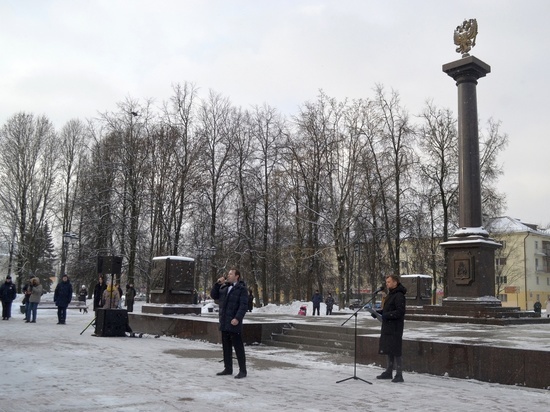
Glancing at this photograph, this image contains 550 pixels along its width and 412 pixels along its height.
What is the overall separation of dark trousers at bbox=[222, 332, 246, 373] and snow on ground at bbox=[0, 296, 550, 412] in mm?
286

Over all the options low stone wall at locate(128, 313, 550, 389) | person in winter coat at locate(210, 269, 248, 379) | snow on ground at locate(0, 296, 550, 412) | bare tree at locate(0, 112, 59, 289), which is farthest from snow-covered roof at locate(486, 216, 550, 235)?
person in winter coat at locate(210, 269, 248, 379)

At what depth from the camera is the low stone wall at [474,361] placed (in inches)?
339

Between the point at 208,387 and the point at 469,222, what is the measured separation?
13719 millimetres

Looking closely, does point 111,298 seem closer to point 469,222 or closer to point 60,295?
point 60,295

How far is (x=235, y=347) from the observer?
29.9 ft

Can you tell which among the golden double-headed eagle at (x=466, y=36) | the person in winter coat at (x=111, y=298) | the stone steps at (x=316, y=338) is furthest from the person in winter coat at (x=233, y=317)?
the golden double-headed eagle at (x=466, y=36)

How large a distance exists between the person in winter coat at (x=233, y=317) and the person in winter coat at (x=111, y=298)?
9.24 metres

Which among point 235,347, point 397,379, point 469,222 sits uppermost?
point 469,222

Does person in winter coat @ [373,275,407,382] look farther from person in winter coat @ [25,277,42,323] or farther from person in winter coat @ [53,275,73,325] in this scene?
person in winter coat @ [25,277,42,323]

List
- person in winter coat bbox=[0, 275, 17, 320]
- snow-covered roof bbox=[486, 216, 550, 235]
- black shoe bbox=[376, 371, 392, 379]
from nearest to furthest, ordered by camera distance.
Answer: black shoe bbox=[376, 371, 392, 379]
person in winter coat bbox=[0, 275, 17, 320]
snow-covered roof bbox=[486, 216, 550, 235]

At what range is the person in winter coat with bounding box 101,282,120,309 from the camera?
17.5m

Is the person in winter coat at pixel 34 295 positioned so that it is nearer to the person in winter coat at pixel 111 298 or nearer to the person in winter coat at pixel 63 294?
the person in winter coat at pixel 63 294

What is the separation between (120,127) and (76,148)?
422 inches

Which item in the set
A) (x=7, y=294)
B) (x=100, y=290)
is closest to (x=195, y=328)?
(x=100, y=290)
